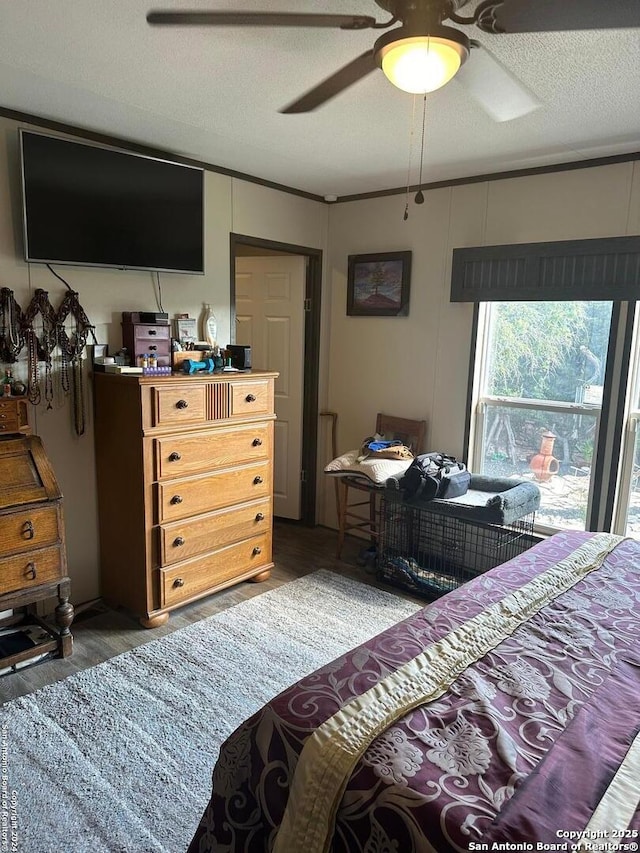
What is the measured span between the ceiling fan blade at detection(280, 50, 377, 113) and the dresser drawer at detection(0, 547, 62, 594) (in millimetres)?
2135

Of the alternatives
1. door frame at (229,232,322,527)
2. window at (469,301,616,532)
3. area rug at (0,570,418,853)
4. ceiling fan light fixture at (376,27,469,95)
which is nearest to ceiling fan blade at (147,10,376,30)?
ceiling fan light fixture at (376,27,469,95)

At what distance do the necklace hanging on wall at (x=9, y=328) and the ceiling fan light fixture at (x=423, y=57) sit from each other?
2.07m

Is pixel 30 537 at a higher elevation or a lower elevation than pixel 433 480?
lower

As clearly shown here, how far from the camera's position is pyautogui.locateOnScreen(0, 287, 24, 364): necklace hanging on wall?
2.82 metres

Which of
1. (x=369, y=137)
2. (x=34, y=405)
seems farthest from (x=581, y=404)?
(x=34, y=405)

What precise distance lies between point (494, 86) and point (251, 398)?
2034 millimetres

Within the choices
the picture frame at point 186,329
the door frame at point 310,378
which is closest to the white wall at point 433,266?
the door frame at point 310,378

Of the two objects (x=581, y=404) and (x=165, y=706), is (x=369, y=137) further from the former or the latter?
(x=165, y=706)

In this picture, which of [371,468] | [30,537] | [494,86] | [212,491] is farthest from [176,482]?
[494,86]

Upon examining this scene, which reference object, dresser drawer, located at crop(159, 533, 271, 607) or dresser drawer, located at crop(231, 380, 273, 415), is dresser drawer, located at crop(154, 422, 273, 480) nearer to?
dresser drawer, located at crop(231, 380, 273, 415)

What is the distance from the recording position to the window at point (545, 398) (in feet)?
11.0

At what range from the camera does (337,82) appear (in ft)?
6.37

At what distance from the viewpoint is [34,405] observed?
2992mm

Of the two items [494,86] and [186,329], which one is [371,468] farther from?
[494,86]
